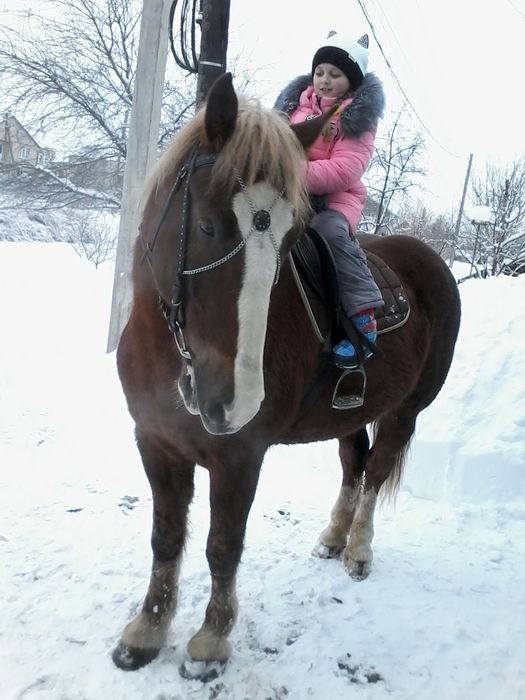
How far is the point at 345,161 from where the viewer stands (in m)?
2.26

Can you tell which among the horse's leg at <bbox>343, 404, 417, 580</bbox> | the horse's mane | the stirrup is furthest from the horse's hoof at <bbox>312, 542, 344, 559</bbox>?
the horse's mane

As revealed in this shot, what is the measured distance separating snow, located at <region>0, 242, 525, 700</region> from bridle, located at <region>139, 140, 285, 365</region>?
158 centimetres

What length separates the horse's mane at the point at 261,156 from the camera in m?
1.50

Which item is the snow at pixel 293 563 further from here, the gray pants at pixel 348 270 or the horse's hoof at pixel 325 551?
the gray pants at pixel 348 270

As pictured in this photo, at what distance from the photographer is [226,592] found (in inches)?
89.2

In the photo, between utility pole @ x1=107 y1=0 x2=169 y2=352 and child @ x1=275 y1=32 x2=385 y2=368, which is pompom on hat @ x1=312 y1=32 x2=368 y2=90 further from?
utility pole @ x1=107 y1=0 x2=169 y2=352

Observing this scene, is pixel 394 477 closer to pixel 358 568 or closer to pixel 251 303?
pixel 358 568

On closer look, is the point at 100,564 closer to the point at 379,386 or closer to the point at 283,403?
the point at 283,403

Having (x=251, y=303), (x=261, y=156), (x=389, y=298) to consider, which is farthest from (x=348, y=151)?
(x=251, y=303)

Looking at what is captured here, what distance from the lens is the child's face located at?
8.42ft

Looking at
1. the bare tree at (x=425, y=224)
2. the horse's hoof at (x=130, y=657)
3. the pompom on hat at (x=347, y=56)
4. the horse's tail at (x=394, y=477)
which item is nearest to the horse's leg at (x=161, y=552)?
the horse's hoof at (x=130, y=657)

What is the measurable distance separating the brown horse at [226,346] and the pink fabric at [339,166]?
1.61 ft

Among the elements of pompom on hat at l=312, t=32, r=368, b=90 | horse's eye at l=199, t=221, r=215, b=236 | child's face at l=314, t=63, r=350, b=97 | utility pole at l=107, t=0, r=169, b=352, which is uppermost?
utility pole at l=107, t=0, r=169, b=352

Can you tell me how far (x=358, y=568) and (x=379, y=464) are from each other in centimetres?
65
